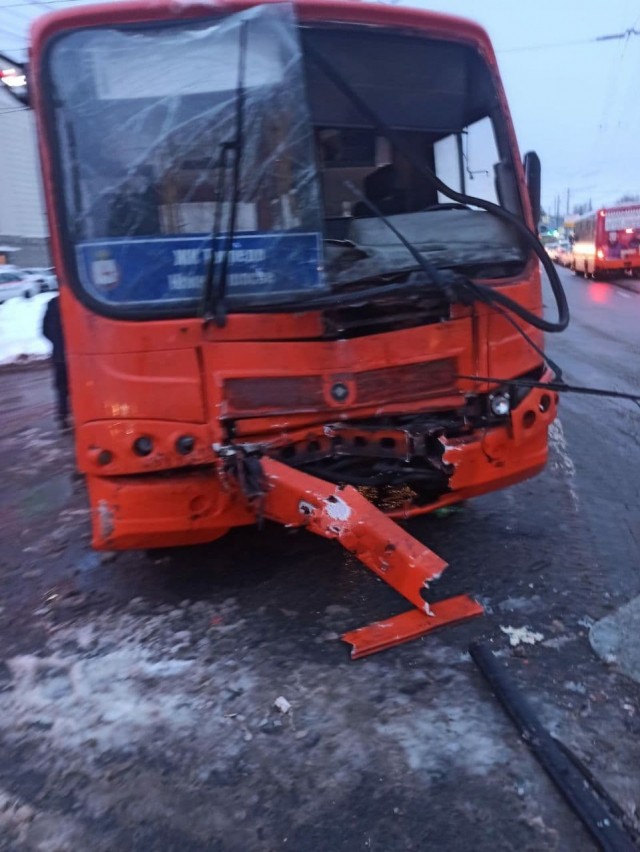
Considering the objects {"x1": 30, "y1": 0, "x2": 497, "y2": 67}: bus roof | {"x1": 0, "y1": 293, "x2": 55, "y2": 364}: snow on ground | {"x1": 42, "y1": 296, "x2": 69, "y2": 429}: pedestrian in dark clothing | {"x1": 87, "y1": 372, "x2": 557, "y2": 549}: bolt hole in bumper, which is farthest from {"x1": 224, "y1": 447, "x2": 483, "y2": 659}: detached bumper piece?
{"x1": 0, "y1": 293, "x2": 55, "y2": 364}: snow on ground

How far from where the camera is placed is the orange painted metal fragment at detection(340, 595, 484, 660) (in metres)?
3.85

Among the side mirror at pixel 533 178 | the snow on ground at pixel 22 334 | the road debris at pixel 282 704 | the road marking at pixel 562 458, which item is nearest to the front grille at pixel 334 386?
the side mirror at pixel 533 178

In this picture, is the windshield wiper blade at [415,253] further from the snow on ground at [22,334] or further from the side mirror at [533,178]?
the snow on ground at [22,334]

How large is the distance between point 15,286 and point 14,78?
2363 cm

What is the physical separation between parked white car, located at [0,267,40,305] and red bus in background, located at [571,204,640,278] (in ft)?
70.7

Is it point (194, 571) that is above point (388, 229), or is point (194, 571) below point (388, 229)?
below

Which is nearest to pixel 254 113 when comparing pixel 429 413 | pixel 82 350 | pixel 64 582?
pixel 82 350

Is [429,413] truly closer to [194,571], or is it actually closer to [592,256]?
[194,571]

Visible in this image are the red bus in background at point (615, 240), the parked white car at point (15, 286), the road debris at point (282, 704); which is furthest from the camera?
the red bus in background at point (615, 240)

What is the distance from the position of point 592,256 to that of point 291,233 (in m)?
31.2

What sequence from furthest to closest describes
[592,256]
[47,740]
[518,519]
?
[592,256] → [518,519] → [47,740]

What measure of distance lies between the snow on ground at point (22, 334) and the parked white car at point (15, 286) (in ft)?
19.9

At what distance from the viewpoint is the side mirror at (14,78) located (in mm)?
4352

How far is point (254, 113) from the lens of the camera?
3986 millimetres
